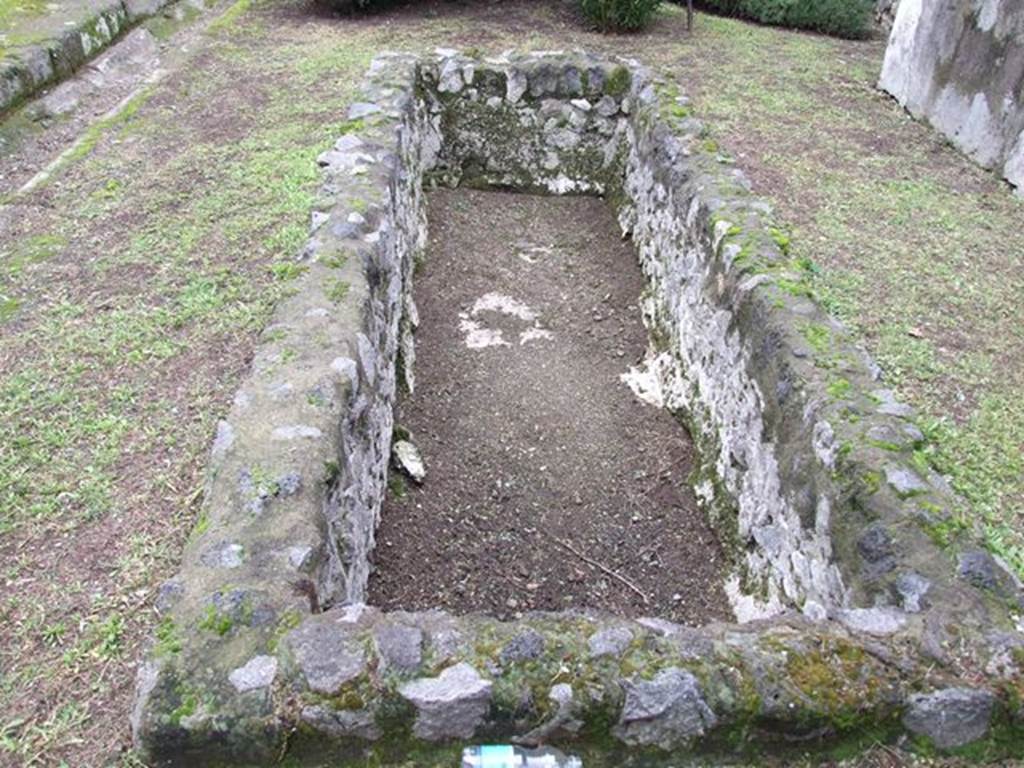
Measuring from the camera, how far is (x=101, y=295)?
399 cm

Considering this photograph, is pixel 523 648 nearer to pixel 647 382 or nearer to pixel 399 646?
pixel 399 646

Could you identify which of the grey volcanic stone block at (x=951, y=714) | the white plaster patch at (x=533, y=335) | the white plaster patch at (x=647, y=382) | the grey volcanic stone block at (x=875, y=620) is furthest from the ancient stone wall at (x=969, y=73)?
the grey volcanic stone block at (x=951, y=714)

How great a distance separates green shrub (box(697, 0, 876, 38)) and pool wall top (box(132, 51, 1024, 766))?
6.94m

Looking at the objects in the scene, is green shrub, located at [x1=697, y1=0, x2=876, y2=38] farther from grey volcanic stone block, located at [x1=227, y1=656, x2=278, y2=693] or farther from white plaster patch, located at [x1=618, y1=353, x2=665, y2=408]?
grey volcanic stone block, located at [x1=227, y1=656, x2=278, y2=693]

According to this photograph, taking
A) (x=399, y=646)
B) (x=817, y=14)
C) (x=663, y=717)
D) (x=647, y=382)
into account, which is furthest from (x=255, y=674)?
(x=817, y=14)

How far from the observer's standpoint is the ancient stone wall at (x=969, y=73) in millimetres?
6008

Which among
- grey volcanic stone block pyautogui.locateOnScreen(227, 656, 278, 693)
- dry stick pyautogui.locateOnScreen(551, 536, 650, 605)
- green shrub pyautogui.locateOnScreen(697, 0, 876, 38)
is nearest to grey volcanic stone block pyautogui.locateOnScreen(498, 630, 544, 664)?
grey volcanic stone block pyautogui.locateOnScreen(227, 656, 278, 693)

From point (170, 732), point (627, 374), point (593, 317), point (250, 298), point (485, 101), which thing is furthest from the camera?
Answer: point (485, 101)

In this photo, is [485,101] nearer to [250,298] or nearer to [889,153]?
[889,153]

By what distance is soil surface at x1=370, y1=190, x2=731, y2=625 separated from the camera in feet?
11.8

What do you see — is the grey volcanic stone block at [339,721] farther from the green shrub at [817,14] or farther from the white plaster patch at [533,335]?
the green shrub at [817,14]

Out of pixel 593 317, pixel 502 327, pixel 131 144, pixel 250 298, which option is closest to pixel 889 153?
pixel 593 317

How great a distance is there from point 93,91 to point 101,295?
148 inches

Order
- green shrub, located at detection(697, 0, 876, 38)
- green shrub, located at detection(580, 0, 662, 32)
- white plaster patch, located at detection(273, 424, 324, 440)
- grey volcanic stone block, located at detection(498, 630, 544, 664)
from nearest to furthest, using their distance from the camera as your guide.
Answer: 1. grey volcanic stone block, located at detection(498, 630, 544, 664)
2. white plaster patch, located at detection(273, 424, 324, 440)
3. green shrub, located at detection(580, 0, 662, 32)
4. green shrub, located at detection(697, 0, 876, 38)
